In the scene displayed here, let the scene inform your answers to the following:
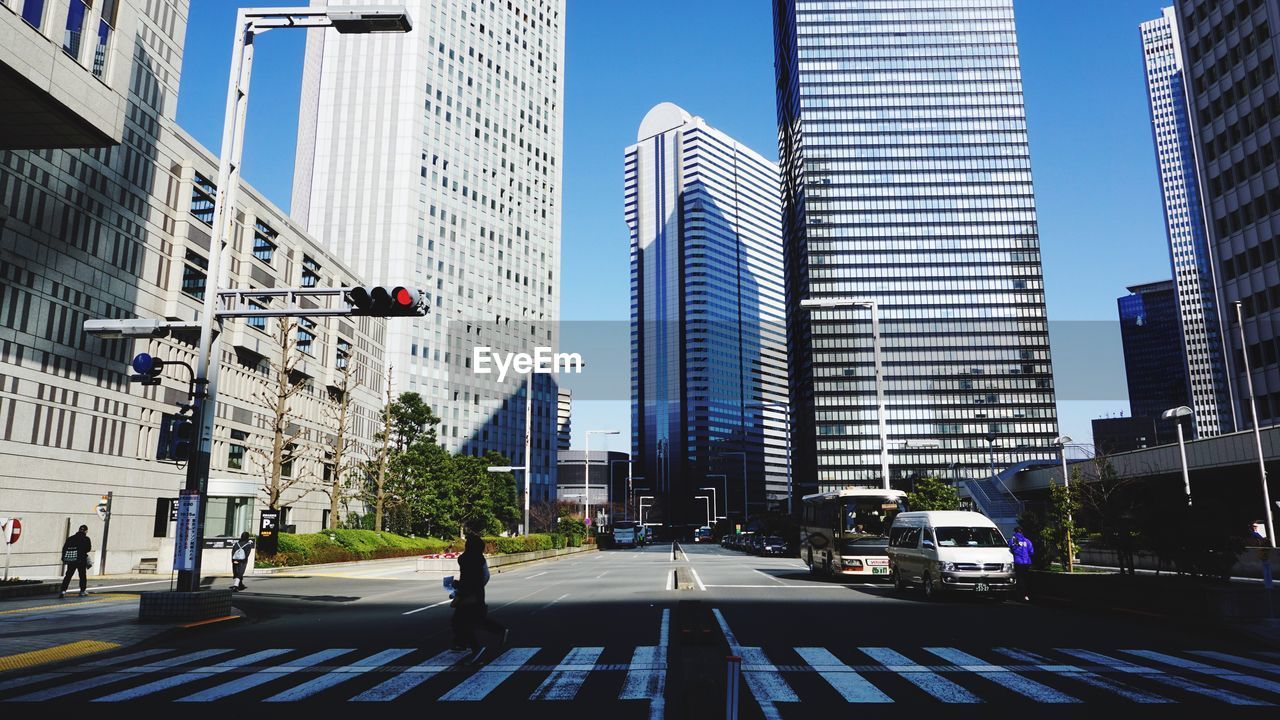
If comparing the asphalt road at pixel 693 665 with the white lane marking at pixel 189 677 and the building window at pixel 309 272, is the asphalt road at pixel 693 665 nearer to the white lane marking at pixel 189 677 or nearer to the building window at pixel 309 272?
the white lane marking at pixel 189 677

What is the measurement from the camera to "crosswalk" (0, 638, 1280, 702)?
336 inches

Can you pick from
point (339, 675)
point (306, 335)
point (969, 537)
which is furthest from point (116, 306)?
point (969, 537)

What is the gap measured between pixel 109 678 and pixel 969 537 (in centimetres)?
1842

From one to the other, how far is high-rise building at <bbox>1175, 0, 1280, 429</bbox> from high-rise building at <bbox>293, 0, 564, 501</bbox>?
8713cm

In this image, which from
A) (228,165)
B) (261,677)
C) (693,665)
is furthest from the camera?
(228,165)

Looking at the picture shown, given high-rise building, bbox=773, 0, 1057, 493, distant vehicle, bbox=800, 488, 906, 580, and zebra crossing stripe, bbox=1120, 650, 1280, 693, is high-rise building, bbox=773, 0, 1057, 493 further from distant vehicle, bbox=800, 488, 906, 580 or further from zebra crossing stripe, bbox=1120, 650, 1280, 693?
zebra crossing stripe, bbox=1120, 650, 1280, 693

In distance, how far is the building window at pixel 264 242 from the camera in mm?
55428

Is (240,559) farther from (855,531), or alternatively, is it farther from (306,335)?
(306,335)

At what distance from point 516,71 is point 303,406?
8267 centimetres

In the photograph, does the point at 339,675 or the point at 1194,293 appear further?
the point at 1194,293

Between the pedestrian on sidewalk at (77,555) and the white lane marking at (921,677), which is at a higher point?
the pedestrian on sidewalk at (77,555)

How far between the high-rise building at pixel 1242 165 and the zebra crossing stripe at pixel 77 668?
73702 millimetres

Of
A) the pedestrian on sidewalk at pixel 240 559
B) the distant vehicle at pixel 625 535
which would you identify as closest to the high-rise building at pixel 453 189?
the distant vehicle at pixel 625 535

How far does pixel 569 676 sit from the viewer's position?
979cm
